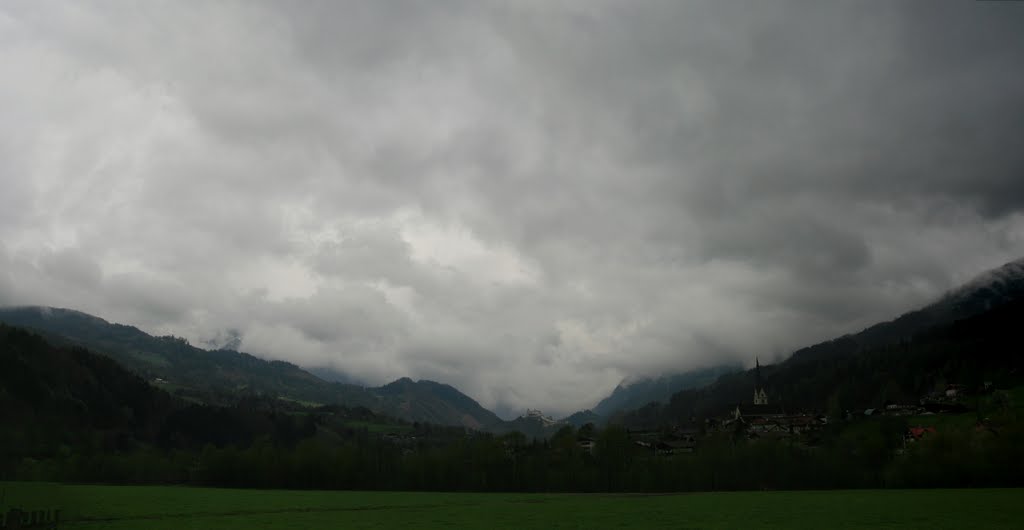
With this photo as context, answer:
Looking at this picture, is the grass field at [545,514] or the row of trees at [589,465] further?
the row of trees at [589,465]

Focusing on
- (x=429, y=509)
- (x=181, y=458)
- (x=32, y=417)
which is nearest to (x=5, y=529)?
(x=429, y=509)

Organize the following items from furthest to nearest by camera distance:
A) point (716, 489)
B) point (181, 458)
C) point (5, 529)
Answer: point (181, 458) → point (716, 489) → point (5, 529)

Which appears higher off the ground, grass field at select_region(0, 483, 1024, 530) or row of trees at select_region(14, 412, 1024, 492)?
grass field at select_region(0, 483, 1024, 530)

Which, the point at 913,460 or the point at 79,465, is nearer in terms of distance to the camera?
the point at 913,460

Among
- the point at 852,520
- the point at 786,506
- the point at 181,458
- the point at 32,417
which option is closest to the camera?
the point at 852,520

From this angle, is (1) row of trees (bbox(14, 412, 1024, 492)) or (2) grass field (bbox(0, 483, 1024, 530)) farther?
(1) row of trees (bbox(14, 412, 1024, 492))

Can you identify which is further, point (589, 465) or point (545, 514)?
point (589, 465)

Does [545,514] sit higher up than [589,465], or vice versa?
[545,514]

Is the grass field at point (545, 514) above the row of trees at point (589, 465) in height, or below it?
above

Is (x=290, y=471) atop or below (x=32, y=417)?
below

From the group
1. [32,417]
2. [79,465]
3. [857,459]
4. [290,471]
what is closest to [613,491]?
[857,459]

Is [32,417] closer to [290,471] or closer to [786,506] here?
[290,471]

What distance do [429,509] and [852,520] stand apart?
43252mm

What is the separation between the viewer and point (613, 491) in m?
125
